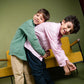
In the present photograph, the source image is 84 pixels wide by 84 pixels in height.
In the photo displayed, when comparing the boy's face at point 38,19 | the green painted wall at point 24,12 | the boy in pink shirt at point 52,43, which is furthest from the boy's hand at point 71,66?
the green painted wall at point 24,12

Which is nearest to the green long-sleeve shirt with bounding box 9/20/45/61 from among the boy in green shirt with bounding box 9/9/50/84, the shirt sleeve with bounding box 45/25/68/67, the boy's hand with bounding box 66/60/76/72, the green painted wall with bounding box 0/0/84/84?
the boy in green shirt with bounding box 9/9/50/84

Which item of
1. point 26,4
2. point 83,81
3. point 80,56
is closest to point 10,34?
point 26,4

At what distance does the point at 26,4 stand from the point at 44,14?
157 cm

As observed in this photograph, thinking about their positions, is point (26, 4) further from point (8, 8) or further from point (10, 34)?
point (10, 34)

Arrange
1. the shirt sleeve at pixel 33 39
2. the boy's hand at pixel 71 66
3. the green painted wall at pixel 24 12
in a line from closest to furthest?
1. the boy's hand at pixel 71 66
2. the shirt sleeve at pixel 33 39
3. the green painted wall at pixel 24 12

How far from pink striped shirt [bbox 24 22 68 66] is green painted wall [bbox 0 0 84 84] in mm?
1519

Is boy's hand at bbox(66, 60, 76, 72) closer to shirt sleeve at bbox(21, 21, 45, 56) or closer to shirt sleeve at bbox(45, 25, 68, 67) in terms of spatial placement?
shirt sleeve at bbox(45, 25, 68, 67)

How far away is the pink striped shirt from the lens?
3.48 ft

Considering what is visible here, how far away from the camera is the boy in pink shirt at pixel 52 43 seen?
1054 mm

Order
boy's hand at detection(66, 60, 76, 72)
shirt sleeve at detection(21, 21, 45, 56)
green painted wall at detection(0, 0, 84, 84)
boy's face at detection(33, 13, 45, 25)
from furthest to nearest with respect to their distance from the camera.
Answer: green painted wall at detection(0, 0, 84, 84) < boy's face at detection(33, 13, 45, 25) < shirt sleeve at detection(21, 21, 45, 56) < boy's hand at detection(66, 60, 76, 72)

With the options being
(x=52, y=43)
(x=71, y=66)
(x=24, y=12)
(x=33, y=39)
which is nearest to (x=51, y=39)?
(x=52, y=43)

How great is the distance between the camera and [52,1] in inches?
105

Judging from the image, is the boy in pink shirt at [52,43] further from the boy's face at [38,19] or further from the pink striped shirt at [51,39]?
the boy's face at [38,19]

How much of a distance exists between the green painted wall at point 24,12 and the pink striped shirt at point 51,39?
59.8 inches
